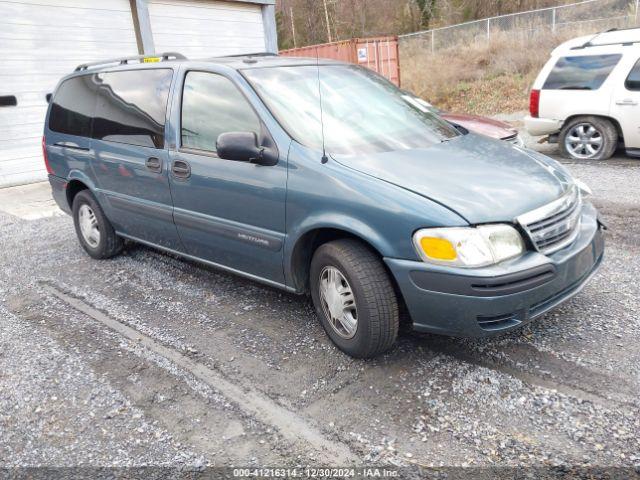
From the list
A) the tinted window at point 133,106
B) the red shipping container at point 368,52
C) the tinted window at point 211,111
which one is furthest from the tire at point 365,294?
the red shipping container at point 368,52

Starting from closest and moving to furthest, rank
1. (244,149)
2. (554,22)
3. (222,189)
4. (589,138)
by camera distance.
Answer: (244,149) → (222,189) → (589,138) → (554,22)

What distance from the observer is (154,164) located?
407 cm

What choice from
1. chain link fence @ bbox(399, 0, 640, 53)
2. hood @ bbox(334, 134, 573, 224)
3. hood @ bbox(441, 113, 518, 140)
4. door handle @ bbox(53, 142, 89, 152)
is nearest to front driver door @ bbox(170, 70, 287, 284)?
hood @ bbox(334, 134, 573, 224)

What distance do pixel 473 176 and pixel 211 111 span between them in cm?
186

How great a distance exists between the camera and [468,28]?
1983cm

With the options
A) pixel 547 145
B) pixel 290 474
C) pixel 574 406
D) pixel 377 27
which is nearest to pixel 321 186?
pixel 290 474

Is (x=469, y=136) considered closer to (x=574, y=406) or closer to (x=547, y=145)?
(x=574, y=406)

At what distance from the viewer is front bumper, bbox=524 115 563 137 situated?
8344mm

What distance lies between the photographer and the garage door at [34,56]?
9.41 meters

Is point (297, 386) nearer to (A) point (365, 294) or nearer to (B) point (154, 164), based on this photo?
(A) point (365, 294)

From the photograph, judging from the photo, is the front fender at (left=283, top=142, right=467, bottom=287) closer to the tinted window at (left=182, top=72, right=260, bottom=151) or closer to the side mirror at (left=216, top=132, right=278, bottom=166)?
the side mirror at (left=216, top=132, right=278, bottom=166)

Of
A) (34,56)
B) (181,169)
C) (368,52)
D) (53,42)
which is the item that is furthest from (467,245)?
(368,52)

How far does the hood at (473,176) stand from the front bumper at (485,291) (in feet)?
0.92

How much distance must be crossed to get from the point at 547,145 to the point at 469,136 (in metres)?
7.01
